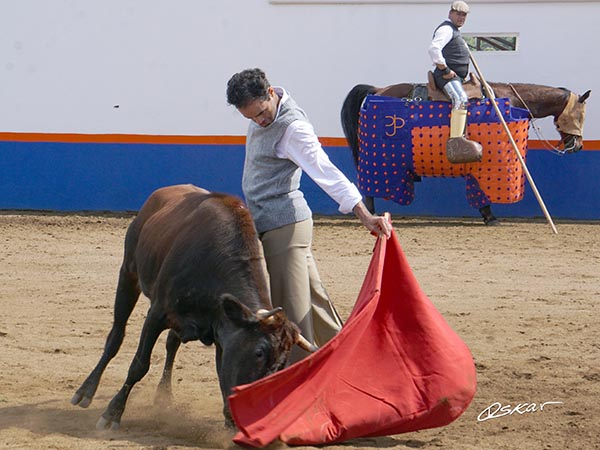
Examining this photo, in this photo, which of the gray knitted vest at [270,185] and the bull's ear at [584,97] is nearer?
the gray knitted vest at [270,185]

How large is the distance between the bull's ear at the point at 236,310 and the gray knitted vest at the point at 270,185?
2.14 ft

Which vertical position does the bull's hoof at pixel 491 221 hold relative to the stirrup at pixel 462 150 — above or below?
below

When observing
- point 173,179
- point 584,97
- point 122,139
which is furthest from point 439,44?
point 122,139

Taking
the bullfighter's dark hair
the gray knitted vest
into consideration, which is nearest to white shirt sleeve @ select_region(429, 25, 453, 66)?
the gray knitted vest

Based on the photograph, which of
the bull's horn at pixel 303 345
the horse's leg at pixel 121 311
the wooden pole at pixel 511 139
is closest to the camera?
the bull's horn at pixel 303 345

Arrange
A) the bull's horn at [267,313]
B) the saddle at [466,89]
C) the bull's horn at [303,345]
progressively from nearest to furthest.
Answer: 1. the bull's horn at [267,313]
2. the bull's horn at [303,345]
3. the saddle at [466,89]

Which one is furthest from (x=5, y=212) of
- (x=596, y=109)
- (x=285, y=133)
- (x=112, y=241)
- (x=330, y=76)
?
(x=285, y=133)

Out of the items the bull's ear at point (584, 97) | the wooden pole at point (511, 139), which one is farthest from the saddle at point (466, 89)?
the bull's ear at point (584, 97)

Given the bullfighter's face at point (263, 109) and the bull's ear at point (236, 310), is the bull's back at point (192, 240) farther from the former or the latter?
the bullfighter's face at point (263, 109)

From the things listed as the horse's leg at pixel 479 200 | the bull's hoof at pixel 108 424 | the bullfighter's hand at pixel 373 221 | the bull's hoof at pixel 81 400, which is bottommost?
the horse's leg at pixel 479 200

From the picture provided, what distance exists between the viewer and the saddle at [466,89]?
36.6ft

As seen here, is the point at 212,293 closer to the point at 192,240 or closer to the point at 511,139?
the point at 192,240

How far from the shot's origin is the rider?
10.8 metres

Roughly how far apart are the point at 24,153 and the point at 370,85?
158 inches
